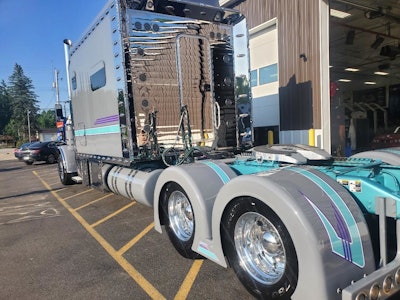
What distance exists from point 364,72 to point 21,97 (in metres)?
103

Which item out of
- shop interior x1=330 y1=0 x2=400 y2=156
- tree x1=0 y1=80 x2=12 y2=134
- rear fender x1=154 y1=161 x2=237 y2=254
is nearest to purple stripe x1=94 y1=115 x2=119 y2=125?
rear fender x1=154 y1=161 x2=237 y2=254

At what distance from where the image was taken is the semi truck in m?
2.47

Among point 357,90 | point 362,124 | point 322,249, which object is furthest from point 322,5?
point 357,90

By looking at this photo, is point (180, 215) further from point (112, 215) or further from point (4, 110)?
point (4, 110)

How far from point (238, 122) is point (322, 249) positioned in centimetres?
455

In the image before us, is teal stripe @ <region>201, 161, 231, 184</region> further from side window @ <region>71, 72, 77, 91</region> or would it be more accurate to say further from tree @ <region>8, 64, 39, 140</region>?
tree @ <region>8, 64, 39, 140</region>

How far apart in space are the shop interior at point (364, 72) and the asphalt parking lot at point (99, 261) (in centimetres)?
812

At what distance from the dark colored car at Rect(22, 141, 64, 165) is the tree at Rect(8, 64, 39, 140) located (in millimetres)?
78645

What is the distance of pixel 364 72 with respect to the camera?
69.2 ft

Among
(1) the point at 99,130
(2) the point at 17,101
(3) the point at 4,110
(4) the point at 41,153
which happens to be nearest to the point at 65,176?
(1) the point at 99,130

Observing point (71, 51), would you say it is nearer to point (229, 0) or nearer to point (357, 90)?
point (229, 0)

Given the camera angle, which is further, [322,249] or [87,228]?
[87,228]

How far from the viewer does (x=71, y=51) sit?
868cm

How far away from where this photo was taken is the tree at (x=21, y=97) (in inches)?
3844
